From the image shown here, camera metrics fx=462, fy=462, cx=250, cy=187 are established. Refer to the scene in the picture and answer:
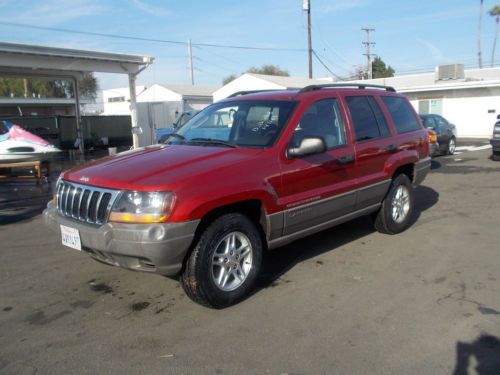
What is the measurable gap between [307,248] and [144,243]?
269 cm

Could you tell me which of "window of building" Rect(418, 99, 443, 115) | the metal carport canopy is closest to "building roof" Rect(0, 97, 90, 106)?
the metal carport canopy

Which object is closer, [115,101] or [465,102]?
[465,102]

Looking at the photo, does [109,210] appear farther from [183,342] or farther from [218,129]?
[218,129]

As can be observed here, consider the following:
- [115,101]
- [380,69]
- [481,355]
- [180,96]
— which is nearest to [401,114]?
[481,355]

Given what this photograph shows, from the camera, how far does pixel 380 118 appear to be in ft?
19.4

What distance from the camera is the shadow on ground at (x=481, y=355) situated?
3.11 meters

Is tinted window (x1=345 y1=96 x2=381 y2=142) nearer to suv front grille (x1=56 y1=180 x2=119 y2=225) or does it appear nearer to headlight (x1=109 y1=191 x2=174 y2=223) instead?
headlight (x1=109 y1=191 x2=174 y2=223)

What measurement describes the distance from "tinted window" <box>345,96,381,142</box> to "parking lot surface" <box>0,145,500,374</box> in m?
1.40

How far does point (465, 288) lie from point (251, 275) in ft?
6.78

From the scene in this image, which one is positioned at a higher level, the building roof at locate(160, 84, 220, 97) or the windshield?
the building roof at locate(160, 84, 220, 97)

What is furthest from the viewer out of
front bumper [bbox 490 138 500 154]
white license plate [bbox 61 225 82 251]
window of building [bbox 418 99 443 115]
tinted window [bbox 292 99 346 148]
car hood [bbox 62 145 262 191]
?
window of building [bbox 418 99 443 115]

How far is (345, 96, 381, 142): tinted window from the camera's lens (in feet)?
17.9

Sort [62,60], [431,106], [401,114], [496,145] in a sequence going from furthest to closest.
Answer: [431,106] → [62,60] → [496,145] → [401,114]

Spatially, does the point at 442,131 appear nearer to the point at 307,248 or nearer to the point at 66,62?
the point at 307,248
